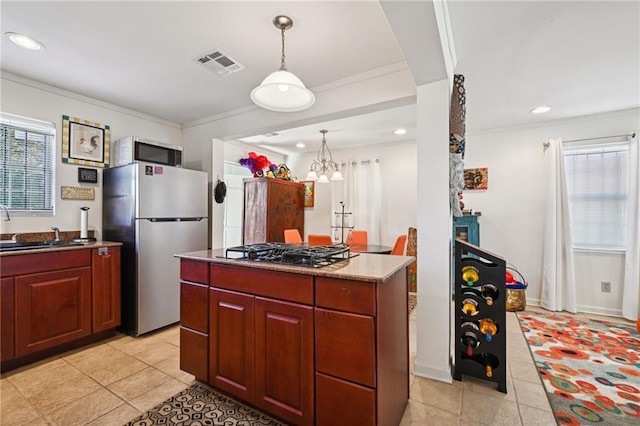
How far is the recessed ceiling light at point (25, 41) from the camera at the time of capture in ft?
6.58

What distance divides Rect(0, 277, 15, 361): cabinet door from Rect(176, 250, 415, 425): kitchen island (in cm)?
143

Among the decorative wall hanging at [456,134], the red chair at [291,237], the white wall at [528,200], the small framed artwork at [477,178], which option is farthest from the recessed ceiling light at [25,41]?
the small framed artwork at [477,178]

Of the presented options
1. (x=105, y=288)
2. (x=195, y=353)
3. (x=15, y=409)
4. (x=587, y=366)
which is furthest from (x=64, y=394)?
(x=587, y=366)

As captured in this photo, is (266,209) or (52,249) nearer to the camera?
(52,249)

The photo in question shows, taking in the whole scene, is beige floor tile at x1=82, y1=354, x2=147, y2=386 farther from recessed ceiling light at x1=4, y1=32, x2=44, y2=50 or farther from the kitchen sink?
recessed ceiling light at x1=4, y1=32, x2=44, y2=50

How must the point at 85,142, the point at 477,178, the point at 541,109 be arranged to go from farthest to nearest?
the point at 477,178, the point at 541,109, the point at 85,142

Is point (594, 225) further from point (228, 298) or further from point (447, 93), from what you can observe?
point (228, 298)

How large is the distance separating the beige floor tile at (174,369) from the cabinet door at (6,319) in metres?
1.04

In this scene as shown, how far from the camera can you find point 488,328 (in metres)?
2.03

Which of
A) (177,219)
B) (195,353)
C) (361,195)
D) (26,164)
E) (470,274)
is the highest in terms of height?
(26,164)

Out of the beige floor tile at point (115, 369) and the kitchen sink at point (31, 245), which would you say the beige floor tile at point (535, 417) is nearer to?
the beige floor tile at point (115, 369)

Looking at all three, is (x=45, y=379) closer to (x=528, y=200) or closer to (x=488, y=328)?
(x=488, y=328)

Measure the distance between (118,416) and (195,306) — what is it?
72 cm

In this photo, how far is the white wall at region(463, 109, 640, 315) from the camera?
3.43 meters
